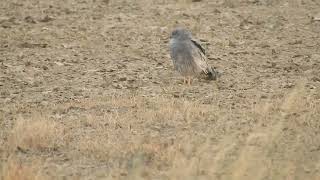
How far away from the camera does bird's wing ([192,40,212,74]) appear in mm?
11734

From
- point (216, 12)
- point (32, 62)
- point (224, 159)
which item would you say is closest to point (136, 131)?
point (224, 159)

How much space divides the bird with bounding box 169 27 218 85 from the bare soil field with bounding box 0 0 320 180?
181mm

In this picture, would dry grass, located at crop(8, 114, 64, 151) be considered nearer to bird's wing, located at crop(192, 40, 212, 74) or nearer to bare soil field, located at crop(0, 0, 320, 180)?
bare soil field, located at crop(0, 0, 320, 180)

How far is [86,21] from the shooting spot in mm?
17141

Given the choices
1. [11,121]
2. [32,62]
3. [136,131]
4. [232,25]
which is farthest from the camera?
[232,25]

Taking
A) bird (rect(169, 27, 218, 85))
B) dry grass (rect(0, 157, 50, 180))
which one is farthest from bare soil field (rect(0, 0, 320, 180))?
bird (rect(169, 27, 218, 85))

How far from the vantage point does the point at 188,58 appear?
11680 millimetres

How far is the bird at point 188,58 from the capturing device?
459 inches

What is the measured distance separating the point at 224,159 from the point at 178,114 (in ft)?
6.28

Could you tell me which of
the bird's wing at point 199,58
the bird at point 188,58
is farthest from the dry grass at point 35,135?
the bird's wing at point 199,58

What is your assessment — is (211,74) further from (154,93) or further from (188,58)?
(154,93)

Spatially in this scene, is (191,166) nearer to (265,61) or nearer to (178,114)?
(178,114)

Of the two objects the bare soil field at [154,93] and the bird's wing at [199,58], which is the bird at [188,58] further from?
the bare soil field at [154,93]

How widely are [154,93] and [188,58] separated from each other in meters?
1.02
